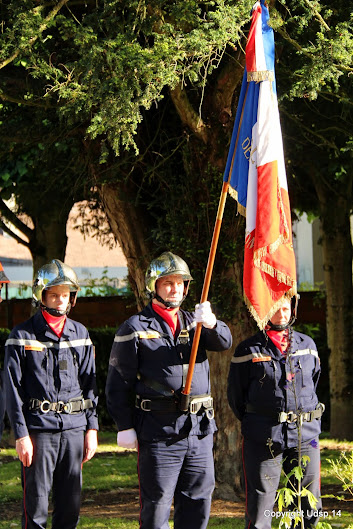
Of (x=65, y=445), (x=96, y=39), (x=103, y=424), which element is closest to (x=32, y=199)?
(x=103, y=424)

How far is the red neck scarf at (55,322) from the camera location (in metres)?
5.80

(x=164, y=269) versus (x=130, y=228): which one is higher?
(x=130, y=228)

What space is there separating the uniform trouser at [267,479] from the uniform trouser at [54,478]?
1227mm

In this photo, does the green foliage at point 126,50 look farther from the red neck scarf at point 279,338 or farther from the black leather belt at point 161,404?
the black leather belt at point 161,404

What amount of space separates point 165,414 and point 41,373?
944 mm

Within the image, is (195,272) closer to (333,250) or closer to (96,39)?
(96,39)

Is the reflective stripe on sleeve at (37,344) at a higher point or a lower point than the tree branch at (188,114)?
lower

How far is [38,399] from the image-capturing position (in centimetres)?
560

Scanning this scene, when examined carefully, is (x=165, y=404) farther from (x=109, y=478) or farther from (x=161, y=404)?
(x=109, y=478)

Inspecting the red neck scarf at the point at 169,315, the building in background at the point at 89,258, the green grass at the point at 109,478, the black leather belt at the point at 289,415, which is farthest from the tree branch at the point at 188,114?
the building in background at the point at 89,258

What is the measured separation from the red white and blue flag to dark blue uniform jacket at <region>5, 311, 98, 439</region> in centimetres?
139

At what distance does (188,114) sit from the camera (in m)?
7.79

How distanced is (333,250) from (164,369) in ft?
23.3

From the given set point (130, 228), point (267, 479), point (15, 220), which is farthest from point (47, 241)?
point (267, 479)
